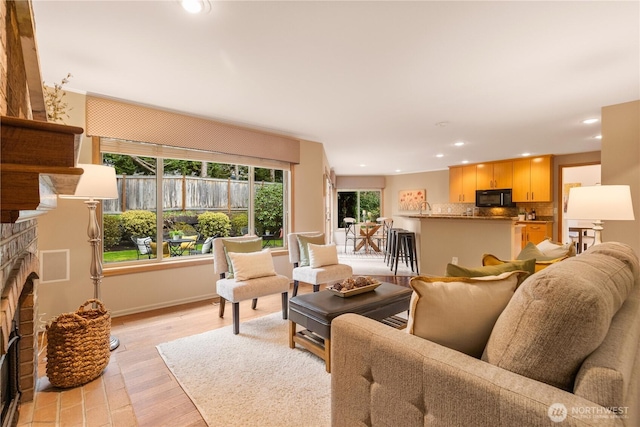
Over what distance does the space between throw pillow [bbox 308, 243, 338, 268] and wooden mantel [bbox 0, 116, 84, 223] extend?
3.15 metres

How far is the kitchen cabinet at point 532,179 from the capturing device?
618 cm

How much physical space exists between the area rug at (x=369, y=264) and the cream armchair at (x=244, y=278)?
2.67 metres

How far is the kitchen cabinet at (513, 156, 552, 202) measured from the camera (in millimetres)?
6184

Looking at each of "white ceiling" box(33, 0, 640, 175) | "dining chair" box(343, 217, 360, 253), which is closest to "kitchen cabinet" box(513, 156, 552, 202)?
"white ceiling" box(33, 0, 640, 175)

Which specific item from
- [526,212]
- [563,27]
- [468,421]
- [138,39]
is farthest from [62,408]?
[526,212]

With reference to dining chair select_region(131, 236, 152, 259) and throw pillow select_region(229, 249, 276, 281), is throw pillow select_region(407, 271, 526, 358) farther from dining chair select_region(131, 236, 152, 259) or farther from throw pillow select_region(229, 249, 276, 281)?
dining chair select_region(131, 236, 152, 259)

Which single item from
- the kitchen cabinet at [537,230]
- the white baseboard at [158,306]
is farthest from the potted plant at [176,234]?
the kitchen cabinet at [537,230]

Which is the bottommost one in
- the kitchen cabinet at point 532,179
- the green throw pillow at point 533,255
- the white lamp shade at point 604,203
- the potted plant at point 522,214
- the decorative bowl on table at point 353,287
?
the decorative bowl on table at point 353,287

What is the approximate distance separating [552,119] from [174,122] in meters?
4.83

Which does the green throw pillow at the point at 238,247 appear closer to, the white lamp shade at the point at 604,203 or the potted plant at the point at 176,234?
the potted plant at the point at 176,234

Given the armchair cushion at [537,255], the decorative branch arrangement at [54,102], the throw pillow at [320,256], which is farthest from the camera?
the throw pillow at [320,256]

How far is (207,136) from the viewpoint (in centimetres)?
390

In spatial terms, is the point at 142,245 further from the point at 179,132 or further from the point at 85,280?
the point at 179,132

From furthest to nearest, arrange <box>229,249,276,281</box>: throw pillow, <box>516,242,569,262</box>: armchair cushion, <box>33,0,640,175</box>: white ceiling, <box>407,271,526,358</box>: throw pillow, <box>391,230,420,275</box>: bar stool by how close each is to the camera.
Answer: <box>391,230,420,275</box>: bar stool
<box>229,249,276,281</box>: throw pillow
<box>516,242,569,262</box>: armchair cushion
<box>33,0,640,175</box>: white ceiling
<box>407,271,526,358</box>: throw pillow
